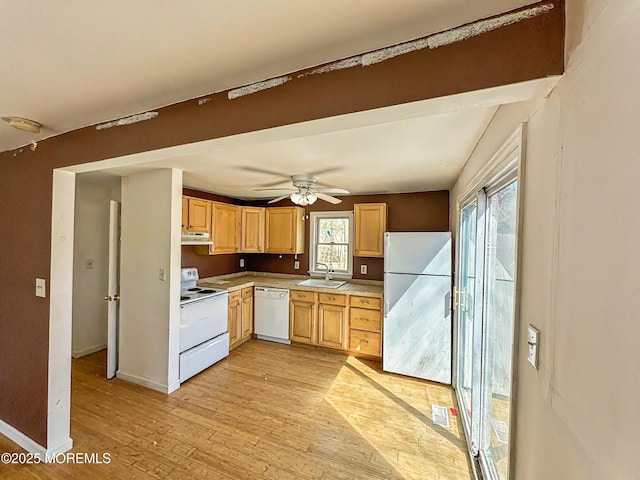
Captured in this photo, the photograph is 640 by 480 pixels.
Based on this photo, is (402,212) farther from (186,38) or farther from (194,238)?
(186,38)

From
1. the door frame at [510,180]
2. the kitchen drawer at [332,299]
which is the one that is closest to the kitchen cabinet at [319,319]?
the kitchen drawer at [332,299]

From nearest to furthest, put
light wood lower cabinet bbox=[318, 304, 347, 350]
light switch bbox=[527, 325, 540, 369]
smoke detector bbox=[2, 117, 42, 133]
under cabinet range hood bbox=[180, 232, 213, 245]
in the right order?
1. light switch bbox=[527, 325, 540, 369]
2. smoke detector bbox=[2, 117, 42, 133]
3. under cabinet range hood bbox=[180, 232, 213, 245]
4. light wood lower cabinet bbox=[318, 304, 347, 350]

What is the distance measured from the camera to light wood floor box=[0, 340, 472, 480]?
5.81 feet

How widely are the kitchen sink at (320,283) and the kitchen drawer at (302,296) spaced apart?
0.47 feet

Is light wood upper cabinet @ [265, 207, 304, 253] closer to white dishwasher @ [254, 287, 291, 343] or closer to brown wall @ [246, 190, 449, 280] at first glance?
brown wall @ [246, 190, 449, 280]

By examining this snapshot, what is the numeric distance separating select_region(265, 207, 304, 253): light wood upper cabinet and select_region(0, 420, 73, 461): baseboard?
298 cm

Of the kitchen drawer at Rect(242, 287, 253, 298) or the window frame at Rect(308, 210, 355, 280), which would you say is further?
the window frame at Rect(308, 210, 355, 280)

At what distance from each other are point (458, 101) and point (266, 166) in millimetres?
1924

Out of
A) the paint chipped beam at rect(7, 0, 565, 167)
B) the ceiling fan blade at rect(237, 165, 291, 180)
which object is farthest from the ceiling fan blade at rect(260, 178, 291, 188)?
the paint chipped beam at rect(7, 0, 565, 167)

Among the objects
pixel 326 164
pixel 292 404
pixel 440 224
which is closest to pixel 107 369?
pixel 292 404

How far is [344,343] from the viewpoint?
3.52m

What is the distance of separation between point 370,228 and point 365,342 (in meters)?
1.52

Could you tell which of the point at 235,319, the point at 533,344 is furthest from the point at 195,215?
the point at 533,344

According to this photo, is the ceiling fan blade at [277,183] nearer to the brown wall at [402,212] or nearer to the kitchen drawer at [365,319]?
the brown wall at [402,212]
